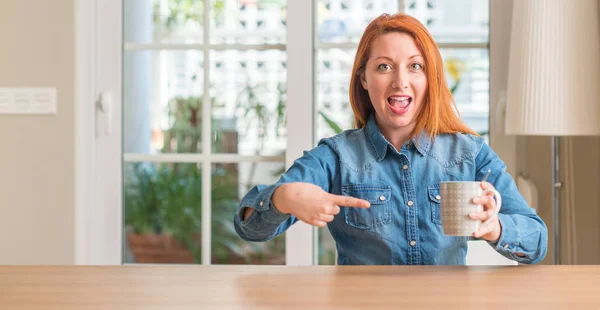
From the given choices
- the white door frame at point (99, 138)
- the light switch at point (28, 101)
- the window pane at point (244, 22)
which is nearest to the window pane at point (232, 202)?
the white door frame at point (99, 138)

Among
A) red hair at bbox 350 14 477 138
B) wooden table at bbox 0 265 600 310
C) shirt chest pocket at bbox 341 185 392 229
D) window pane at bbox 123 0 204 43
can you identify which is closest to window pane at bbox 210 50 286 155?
window pane at bbox 123 0 204 43

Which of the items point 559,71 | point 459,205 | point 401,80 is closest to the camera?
point 459,205

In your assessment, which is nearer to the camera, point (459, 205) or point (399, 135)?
point (459, 205)

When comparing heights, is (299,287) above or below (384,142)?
below

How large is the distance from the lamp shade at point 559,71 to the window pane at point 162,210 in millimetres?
1224

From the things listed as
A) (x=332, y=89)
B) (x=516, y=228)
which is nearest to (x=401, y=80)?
(x=516, y=228)

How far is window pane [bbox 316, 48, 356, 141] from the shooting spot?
115 inches

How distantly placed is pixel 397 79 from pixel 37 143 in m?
1.70

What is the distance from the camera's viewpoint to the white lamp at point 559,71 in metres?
2.39

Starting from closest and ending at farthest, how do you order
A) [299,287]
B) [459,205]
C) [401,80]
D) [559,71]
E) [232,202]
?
1. [299,287]
2. [459,205]
3. [401,80]
4. [559,71]
5. [232,202]

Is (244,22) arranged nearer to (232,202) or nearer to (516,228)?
(232,202)

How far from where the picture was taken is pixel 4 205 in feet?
9.47

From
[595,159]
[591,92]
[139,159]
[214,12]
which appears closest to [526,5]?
[591,92]

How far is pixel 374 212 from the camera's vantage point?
5.39 ft
